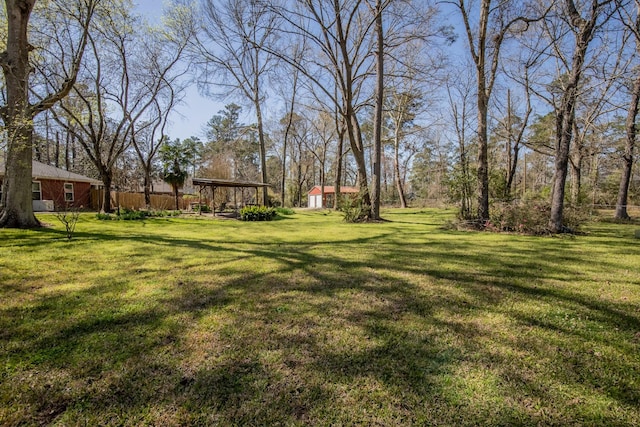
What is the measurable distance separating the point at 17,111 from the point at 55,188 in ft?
48.6

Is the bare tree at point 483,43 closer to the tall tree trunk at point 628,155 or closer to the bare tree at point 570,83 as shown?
the bare tree at point 570,83

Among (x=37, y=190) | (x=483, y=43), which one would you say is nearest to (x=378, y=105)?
(x=483, y=43)

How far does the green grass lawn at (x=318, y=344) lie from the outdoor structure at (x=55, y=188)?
1760 centimetres

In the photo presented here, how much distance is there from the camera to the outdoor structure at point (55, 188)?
17672mm

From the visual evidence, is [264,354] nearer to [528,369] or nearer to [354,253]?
[528,369]

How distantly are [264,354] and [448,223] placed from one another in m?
10.1

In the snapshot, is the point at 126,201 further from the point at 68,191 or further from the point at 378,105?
the point at 378,105

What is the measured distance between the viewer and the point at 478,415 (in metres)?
1.60

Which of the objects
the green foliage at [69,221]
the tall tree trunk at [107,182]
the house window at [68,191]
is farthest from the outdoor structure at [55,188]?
the green foliage at [69,221]

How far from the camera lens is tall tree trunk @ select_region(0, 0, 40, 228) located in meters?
7.54

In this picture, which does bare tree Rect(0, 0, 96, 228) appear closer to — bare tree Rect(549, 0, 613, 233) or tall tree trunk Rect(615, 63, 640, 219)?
bare tree Rect(549, 0, 613, 233)

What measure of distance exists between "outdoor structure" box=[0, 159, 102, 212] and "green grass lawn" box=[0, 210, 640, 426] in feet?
57.8

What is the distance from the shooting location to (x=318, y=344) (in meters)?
2.35

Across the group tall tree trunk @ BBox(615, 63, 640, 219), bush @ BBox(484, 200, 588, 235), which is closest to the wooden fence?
bush @ BBox(484, 200, 588, 235)
